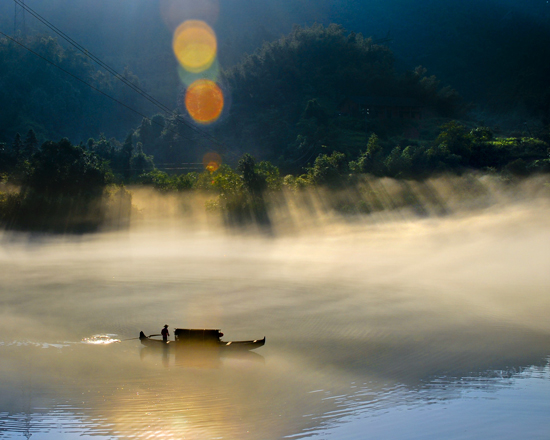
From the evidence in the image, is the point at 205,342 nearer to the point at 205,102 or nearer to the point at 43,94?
the point at 205,102

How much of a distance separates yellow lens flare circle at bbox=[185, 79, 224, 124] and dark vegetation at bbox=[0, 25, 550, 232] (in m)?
3.91

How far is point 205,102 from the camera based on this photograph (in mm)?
130875

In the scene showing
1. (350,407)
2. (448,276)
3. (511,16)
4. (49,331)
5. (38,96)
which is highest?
(511,16)

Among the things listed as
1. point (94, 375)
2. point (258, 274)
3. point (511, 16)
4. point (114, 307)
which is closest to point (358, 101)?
point (258, 274)

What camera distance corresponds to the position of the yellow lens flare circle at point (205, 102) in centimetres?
12825

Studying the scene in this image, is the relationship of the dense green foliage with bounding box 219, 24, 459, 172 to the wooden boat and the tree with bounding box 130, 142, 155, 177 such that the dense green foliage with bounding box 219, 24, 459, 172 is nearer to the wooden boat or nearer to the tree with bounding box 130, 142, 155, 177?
the tree with bounding box 130, 142, 155, 177

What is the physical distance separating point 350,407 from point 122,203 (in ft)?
169

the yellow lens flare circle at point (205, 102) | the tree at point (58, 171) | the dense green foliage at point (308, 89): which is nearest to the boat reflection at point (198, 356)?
→ the tree at point (58, 171)

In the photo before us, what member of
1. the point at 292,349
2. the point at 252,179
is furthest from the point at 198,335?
the point at 252,179

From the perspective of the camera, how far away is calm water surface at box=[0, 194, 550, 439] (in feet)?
51.5

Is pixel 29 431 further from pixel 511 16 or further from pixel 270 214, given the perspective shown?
pixel 511 16

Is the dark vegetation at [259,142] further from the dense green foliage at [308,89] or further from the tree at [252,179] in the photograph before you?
the dense green foliage at [308,89]

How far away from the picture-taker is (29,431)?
1509 cm

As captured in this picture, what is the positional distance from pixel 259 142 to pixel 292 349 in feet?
311
